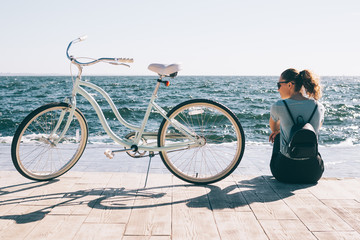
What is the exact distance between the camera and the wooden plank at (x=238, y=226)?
7.25 feet

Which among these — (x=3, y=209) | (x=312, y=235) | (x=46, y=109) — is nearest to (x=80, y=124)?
(x=46, y=109)

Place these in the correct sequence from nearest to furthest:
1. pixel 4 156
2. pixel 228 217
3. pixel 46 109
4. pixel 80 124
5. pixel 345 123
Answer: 1. pixel 228 217
2. pixel 46 109
3. pixel 80 124
4. pixel 4 156
5. pixel 345 123

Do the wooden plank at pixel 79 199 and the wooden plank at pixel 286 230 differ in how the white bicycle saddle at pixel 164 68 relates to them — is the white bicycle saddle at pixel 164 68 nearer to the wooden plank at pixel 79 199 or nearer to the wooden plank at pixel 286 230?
the wooden plank at pixel 79 199

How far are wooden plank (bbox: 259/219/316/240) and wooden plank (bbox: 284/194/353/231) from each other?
0.07 metres

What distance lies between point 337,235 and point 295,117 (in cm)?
116

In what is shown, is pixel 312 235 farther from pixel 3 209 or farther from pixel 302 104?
pixel 3 209

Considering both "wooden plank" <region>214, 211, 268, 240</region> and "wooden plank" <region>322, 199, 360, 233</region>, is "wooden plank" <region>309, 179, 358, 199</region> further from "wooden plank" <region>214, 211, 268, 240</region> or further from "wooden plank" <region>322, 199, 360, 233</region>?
"wooden plank" <region>214, 211, 268, 240</region>

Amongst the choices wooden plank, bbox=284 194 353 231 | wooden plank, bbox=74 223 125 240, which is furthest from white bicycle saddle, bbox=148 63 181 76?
wooden plank, bbox=284 194 353 231

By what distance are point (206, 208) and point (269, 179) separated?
1056mm

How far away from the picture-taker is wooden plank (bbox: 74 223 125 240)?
7.11ft

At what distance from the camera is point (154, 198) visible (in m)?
2.88

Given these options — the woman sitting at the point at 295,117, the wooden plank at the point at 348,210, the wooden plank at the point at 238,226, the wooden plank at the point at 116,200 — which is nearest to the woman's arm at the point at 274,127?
the woman sitting at the point at 295,117

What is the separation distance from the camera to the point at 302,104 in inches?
121

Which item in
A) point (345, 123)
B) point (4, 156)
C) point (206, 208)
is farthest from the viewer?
point (345, 123)
